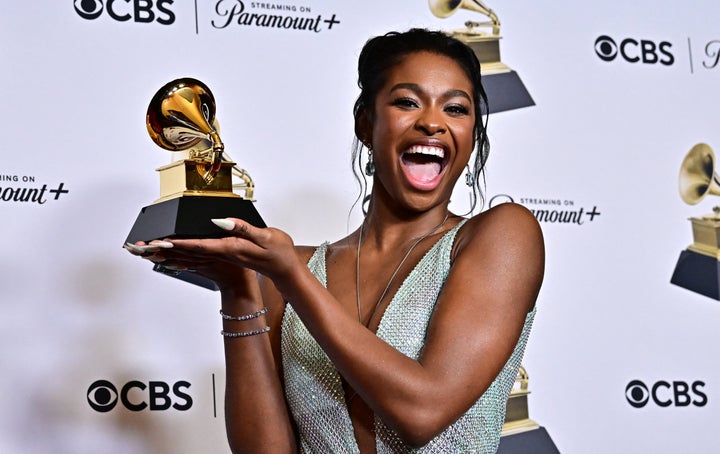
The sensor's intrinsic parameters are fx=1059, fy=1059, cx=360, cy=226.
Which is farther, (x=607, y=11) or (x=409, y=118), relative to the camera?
(x=607, y=11)

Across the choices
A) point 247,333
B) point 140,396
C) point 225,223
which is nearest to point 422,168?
point 247,333

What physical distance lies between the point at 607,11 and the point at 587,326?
67 cm

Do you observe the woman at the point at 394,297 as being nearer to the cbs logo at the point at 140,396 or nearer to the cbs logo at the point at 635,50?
the cbs logo at the point at 140,396

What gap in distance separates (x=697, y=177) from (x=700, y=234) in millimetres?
123

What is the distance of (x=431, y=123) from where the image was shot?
1.38 meters

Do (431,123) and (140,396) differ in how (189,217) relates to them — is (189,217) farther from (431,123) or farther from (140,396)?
(140,396)

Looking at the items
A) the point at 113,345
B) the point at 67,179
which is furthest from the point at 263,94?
the point at 113,345

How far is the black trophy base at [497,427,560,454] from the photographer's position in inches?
79.3

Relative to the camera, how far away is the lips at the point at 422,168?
140cm

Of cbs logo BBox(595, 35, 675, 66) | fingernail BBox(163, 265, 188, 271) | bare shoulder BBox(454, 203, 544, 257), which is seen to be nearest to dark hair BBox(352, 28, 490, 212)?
bare shoulder BBox(454, 203, 544, 257)

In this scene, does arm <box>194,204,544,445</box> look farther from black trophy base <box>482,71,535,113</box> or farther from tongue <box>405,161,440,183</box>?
black trophy base <box>482,71,535,113</box>

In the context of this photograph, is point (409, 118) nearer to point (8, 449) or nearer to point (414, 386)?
point (414, 386)

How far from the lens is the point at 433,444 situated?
4.12 feet

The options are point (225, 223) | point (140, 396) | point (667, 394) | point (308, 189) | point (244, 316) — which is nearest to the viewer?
point (225, 223)
